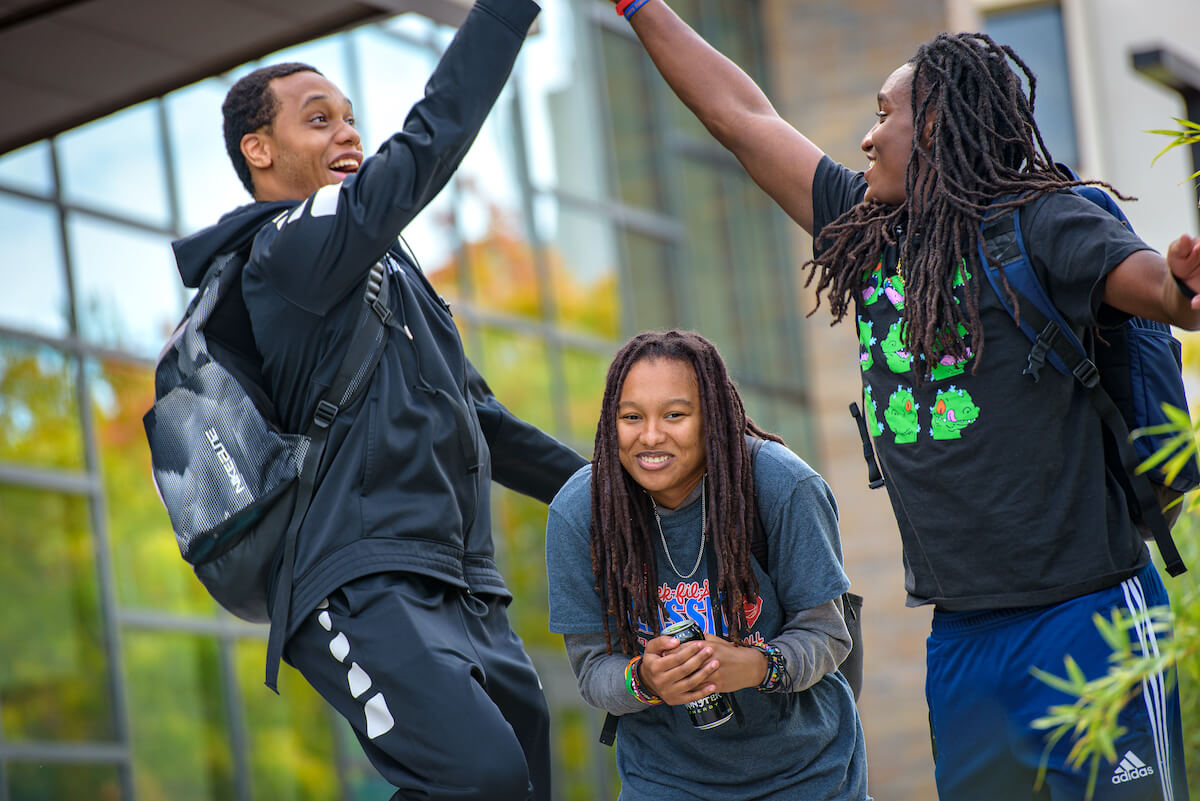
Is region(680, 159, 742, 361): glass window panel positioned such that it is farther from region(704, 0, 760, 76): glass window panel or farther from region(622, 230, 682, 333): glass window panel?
region(704, 0, 760, 76): glass window panel

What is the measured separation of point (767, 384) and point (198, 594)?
8584 millimetres

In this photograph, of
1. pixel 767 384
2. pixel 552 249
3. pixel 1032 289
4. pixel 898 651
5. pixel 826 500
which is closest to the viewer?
pixel 1032 289

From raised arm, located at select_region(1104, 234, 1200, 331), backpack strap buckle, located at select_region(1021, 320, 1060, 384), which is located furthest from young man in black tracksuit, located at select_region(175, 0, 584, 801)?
raised arm, located at select_region(1104, 234, 1200, 331)

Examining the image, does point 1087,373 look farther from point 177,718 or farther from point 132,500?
point 177,718

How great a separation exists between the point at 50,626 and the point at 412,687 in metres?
6.40

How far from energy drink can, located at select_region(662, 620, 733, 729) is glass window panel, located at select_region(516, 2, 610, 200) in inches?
418

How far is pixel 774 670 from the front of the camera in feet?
11.5

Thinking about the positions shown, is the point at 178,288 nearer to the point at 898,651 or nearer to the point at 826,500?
the point at 826,500

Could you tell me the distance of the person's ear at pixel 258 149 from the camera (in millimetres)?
4133

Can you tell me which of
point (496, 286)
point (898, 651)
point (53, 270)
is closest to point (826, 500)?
point (53, 270)

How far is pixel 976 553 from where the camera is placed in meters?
3.29

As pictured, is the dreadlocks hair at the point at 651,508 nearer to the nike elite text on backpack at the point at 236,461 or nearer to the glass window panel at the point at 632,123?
the nike elite text on backpack at the point at 236,461

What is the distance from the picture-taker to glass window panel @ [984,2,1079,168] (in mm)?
18484

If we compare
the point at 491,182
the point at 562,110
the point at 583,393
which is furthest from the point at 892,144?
the point at 562,110
